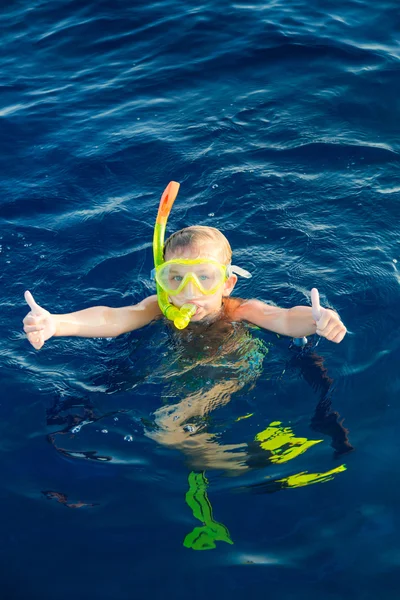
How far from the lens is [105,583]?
3877mm

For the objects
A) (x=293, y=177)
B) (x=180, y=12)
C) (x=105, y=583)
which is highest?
(x=180, y=12)

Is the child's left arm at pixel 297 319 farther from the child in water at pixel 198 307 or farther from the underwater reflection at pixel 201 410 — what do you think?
the underwater reflection at pixel 201 410

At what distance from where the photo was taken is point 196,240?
4.93 meters

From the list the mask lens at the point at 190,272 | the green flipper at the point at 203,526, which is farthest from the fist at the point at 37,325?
the green flipper at the point at 203,526

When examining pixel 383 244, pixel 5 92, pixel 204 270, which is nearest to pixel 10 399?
pixel 204 270

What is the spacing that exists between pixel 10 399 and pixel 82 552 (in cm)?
138

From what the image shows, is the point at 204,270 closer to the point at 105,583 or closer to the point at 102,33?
the point at 105,583

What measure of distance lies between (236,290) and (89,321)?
4.97 ft

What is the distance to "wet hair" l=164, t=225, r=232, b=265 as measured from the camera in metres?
4.94

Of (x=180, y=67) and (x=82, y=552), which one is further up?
(x=180, y=67)

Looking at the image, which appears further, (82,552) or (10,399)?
(10,399)

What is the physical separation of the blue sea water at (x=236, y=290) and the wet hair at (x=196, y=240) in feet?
2.25

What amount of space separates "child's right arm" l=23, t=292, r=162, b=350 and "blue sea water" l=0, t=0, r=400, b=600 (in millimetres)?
246

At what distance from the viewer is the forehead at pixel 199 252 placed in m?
4.90
